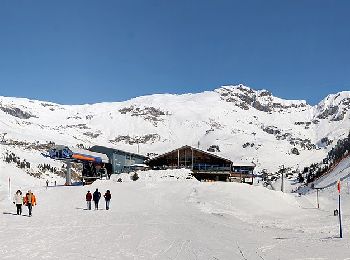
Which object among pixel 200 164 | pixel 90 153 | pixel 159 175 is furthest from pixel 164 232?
pixel 200 164

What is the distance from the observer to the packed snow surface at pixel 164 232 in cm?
1437

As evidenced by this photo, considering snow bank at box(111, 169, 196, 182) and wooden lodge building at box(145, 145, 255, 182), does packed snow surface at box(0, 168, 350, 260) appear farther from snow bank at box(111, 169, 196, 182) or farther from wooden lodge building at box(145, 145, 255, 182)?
wooden lodge building at box(145, 145, 255, 182)

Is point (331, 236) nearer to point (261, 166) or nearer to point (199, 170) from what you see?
point (199, 170)

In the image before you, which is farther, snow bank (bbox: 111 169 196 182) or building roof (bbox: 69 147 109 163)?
building roof (bbox: 69 147 109 163)

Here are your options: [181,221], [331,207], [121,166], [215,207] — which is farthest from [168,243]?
[121,166]

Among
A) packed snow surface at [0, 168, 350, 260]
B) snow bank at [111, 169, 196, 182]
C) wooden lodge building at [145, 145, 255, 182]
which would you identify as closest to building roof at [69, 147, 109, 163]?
snow bank at [111, 169, 196, 182]

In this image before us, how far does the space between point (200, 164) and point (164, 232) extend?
4859 cm

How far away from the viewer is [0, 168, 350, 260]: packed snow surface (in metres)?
14.4

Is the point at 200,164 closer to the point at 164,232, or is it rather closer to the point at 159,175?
the point at 159,175

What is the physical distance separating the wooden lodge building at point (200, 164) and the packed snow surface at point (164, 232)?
25.7 m

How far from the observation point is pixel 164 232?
63.5ft

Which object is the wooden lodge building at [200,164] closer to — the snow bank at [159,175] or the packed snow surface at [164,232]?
the snow bank at [159,175]

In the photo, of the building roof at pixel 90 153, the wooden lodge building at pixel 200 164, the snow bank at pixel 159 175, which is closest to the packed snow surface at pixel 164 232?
the snow bank at pixel 159 175

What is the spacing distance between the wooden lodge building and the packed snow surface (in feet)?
84.4
